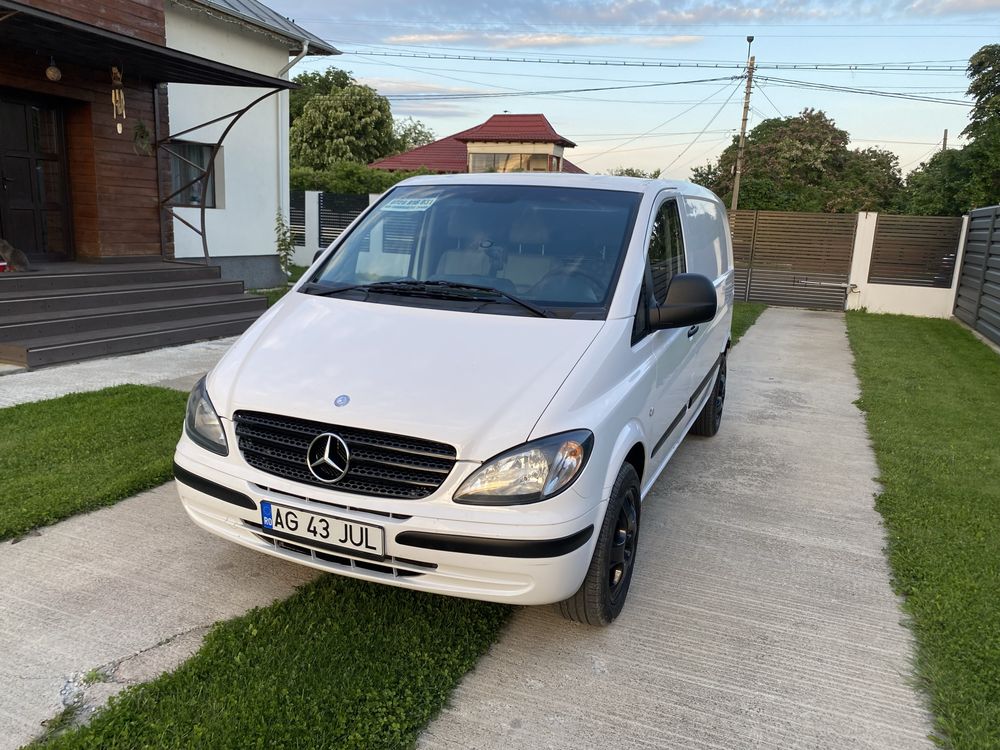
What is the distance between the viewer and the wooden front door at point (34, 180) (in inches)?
354

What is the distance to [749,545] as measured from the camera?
13.2 feet

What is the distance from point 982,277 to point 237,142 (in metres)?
12.5

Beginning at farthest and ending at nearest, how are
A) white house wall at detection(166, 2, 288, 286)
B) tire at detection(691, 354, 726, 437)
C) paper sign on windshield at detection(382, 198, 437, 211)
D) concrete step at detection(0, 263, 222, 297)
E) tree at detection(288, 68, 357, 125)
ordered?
tree at detection(288, 68, 357, 125) < white house wall at detection(166, 2, 288, 286) < concrete step at detection(0, 263, 222, 297) < tire at detection(691, 354, 726, 437) < paper sign on windshield at detection(382, 198, 437, 211)

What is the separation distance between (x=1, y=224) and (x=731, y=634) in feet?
31.5

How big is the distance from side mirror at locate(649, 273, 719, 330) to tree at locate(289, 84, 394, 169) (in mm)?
38813

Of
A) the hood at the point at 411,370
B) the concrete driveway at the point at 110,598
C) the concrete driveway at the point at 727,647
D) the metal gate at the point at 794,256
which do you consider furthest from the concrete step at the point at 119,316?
the metal gate at the point at 794,256

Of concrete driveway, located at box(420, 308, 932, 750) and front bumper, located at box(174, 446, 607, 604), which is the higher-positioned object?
front bumper, located at box(174, 446, 607, 604)

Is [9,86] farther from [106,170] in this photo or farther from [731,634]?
[731,634]

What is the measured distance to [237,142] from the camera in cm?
1228

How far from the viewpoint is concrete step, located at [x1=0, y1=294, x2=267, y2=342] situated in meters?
7.24

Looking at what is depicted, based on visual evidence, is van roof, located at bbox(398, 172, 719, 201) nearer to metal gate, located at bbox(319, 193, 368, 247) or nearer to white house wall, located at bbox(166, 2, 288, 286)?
white house wall, located at bbox(166, 2, 288, 286)

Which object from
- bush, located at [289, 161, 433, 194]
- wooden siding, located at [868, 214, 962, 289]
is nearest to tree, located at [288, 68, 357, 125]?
bush, located at [289, 161, 433, 194]

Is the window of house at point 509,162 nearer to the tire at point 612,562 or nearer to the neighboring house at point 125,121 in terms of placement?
the neighboring house at point 125,121

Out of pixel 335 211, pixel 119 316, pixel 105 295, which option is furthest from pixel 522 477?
pixel 335 211
